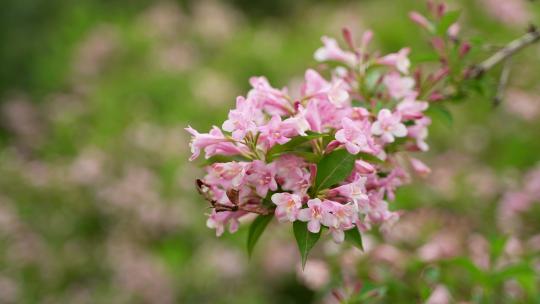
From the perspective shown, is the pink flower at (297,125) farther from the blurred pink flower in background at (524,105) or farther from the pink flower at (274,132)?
the blurred pink flower in background at (524,105)

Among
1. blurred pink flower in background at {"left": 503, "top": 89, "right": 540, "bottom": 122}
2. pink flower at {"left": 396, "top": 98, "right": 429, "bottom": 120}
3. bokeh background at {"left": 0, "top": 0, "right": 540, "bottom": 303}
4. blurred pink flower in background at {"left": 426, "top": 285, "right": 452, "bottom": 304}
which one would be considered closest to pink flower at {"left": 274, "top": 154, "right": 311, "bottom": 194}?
pink flower at {"left": 396, "top": 98, "right": 429, "bottom": 120}

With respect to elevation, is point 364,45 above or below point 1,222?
above

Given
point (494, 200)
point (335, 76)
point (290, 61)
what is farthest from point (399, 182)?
point (290, 61)

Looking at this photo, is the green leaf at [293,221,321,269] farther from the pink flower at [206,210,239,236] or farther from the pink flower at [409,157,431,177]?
the pink flower at [409,157,431,177]

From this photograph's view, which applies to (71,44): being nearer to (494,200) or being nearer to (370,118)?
(494,200)

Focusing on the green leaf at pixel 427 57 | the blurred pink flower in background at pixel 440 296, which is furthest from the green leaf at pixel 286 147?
the blurred pink flower in background at pixel 440 296

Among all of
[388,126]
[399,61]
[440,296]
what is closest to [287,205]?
[388,126]
